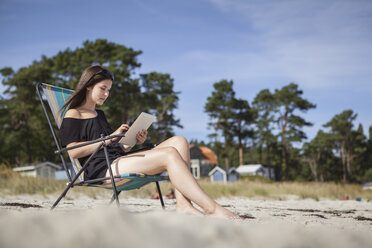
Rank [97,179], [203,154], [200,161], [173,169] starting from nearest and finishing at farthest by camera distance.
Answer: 1. [173,169]
2. [97,179]
3. [200,161]
4. [203,154]

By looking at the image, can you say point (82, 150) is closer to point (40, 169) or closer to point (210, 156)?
point (40, 169)

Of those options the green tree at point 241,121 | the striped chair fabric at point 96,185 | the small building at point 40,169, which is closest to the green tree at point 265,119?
the green tree at point 241,121

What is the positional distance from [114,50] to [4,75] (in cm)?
855

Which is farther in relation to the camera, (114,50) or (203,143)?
(203,143)

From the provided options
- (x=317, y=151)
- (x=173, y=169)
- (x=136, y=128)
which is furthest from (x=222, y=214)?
(x=317, y=151)

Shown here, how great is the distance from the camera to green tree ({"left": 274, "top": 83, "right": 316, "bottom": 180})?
3466cm

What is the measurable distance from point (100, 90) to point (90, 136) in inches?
15.4

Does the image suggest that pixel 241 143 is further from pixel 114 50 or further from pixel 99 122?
pixel 99 122

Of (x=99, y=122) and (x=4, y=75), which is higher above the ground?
(x=4, y=75)

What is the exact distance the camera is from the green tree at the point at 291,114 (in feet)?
114

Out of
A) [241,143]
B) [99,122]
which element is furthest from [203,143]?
[99,122]

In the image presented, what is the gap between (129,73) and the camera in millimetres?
28922

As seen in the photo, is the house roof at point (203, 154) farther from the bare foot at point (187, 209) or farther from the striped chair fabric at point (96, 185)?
the bare foot at point (187, 209)

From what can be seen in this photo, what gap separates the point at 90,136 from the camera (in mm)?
2908
